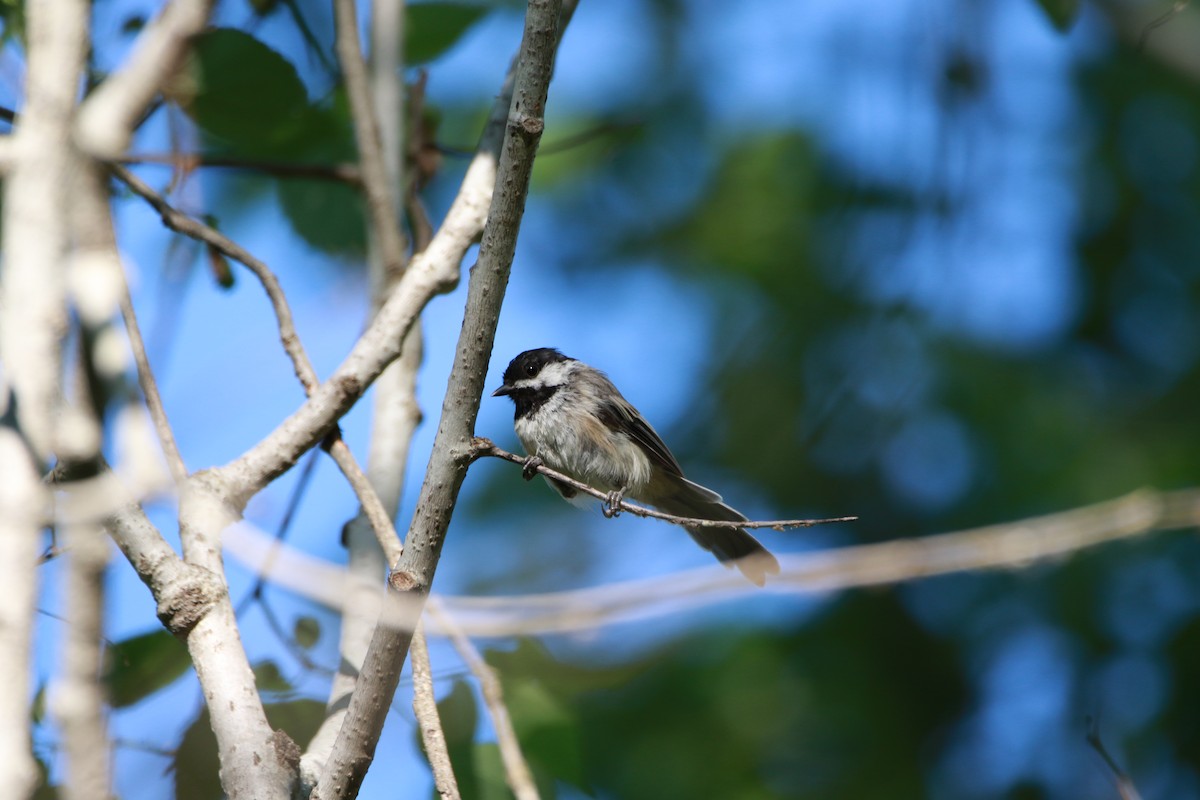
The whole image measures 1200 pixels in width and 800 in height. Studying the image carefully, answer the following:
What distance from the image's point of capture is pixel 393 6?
3.90 m

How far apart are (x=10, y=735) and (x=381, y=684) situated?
695mm

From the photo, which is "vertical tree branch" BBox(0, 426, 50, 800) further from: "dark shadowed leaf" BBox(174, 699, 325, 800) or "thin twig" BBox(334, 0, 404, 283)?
"thin twig" BBox(334, 0, 404, 283)

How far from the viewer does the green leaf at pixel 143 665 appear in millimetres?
2805

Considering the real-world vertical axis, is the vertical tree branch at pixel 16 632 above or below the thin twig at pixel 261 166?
below

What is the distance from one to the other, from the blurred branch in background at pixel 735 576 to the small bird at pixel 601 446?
201 centimetres

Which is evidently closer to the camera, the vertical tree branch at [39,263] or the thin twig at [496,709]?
the vertical tree branch at [39,263]

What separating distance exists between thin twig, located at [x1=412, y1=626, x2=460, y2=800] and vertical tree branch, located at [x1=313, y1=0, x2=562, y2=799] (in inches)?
7.3

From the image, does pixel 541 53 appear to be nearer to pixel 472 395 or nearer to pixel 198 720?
pixel 472 395

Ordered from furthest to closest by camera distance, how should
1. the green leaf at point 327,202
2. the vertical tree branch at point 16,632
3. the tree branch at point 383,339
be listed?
the green leaf at point 327,202 → the tree branch at point 383,339 → the vertical tree branch at point 16,632

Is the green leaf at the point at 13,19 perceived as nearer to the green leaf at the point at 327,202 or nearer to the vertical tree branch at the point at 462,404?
the green leaf at the point at 327,202

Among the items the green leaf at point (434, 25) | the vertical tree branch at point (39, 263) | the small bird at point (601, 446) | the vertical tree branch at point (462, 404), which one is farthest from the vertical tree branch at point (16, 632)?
the small bird at point (601, 446)

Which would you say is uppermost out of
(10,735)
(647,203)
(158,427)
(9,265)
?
(647,203)

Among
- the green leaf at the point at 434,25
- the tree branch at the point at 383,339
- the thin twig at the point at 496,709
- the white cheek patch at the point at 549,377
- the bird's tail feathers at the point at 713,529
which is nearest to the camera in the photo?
the thin twig at the point at 496,709

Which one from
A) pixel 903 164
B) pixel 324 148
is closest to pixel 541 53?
pixel 324 148
